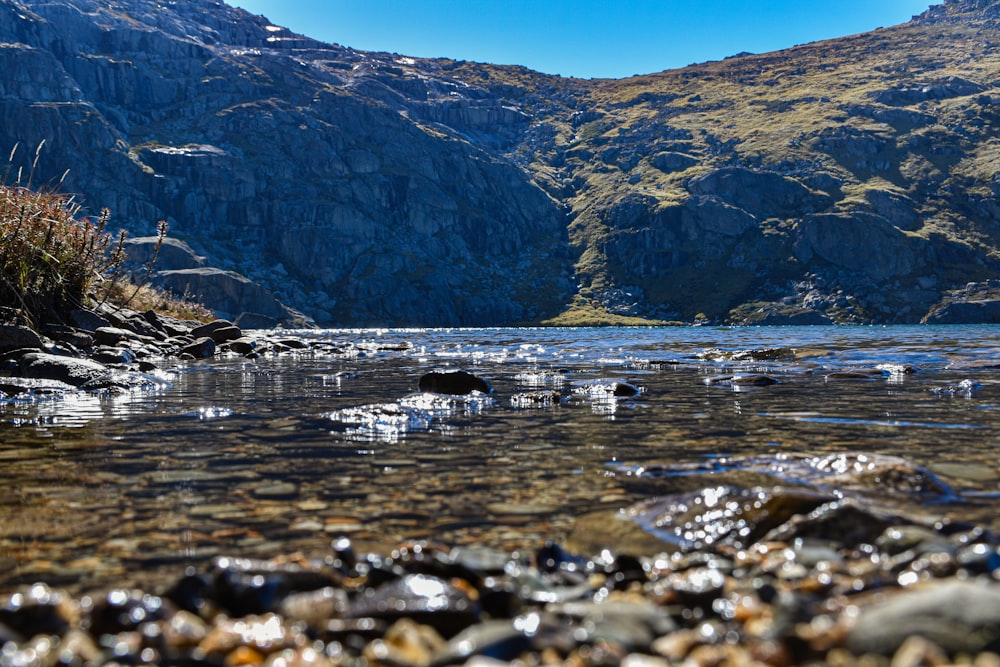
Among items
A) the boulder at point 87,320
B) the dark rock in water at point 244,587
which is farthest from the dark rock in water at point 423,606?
the boulder at point 87,320

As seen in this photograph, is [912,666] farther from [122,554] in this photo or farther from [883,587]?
[122,554]

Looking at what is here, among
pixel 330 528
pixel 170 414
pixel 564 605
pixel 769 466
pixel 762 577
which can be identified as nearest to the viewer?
pixel 564 605

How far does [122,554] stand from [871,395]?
14636mm

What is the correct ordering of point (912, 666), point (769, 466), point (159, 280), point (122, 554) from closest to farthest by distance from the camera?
1. point (912, 666)
2. point (122, 554)
3. point (769, 466)
4. point (159, 280)

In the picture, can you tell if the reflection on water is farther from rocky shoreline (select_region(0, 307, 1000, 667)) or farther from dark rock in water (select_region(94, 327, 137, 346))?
dark rock in water (select_region(94, 327, 137, 346))

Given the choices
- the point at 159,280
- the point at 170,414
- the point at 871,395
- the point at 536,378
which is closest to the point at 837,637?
the point at 170,414

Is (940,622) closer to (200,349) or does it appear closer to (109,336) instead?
(109,336)

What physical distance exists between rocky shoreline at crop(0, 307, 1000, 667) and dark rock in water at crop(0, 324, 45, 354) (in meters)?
16.8

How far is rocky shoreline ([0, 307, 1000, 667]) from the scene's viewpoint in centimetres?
→ 299

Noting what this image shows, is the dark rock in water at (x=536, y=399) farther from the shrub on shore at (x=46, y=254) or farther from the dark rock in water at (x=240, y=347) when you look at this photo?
the dark rock in water at (x=240, y=347)

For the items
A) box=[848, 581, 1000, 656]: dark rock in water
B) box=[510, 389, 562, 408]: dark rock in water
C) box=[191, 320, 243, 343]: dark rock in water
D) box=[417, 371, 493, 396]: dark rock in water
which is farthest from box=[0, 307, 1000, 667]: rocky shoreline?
box=[191, 320, 243, 343]: dark rock in water

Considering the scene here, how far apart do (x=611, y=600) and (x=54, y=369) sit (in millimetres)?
17076

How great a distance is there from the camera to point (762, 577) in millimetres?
4160

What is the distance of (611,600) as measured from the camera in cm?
387
